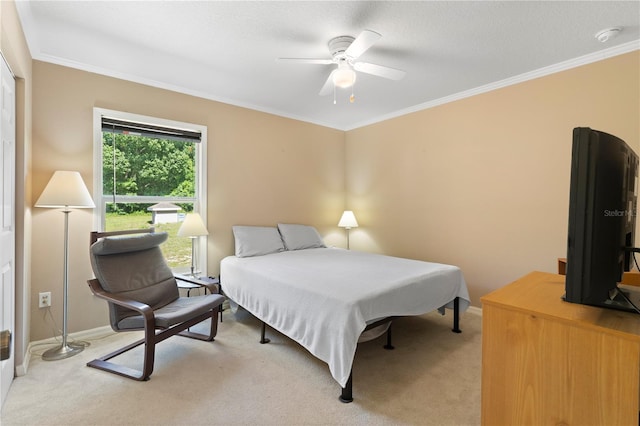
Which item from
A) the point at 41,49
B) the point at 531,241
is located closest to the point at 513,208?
the point at 531,241

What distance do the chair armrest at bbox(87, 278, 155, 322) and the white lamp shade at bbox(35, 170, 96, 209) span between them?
652mm

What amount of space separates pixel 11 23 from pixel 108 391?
2.35 metres

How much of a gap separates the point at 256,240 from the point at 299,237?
0.65 meters

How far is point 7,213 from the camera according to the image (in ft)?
6.64

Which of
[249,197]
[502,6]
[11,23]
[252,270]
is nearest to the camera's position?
[11,23]

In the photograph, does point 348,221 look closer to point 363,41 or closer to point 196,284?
point 196,284

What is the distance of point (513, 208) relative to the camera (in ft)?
10.5

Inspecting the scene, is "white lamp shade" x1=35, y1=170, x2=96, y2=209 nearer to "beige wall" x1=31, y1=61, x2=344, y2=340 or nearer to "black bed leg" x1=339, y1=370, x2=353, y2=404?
"beige wall" x1=31, y1=61, x2=344, y2=340

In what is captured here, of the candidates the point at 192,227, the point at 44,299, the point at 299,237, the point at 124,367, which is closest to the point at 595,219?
the point at 124,367

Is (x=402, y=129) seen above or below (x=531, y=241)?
above

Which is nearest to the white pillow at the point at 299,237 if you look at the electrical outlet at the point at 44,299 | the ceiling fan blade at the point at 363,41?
the electrical outlet at the point at 44,299

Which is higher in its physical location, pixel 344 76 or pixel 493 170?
pixel 344 76

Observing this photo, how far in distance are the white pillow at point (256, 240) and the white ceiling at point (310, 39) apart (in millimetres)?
1646

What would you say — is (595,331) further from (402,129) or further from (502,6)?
(402,129)
